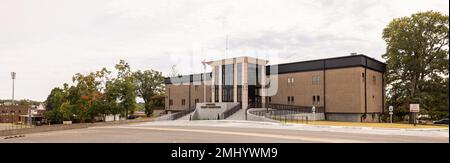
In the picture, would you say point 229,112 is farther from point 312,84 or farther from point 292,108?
point 312,84

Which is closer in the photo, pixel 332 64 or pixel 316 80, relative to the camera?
pixel 332 64

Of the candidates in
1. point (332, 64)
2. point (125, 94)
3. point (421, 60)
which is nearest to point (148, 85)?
point (125, 94)

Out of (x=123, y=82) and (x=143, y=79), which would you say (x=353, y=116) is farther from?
(x=143, y=79)

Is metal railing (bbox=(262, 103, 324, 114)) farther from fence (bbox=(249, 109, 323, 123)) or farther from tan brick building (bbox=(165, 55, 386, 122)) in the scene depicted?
tan brick building (bbox=(165, 55, 386, 122))

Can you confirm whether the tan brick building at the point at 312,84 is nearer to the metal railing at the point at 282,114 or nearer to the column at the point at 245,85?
the column at the point at 245,85

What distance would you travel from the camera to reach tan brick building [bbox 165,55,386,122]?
40156 mm

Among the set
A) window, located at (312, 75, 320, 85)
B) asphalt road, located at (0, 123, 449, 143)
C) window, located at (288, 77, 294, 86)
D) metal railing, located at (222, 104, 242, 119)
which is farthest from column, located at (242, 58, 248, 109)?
asphalt road, located at (0, 123, 449, 143)

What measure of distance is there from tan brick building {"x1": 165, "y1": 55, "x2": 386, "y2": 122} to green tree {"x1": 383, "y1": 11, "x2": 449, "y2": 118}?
2518 mm

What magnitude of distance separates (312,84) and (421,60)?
44.0 feet

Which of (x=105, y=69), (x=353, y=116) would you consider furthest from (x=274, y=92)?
(x=105, y=69)

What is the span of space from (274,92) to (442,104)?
20.2 metres

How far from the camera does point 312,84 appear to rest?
1722 inches

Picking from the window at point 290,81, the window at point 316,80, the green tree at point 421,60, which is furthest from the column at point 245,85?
the green tree at point 421,60

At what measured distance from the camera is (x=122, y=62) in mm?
44344
